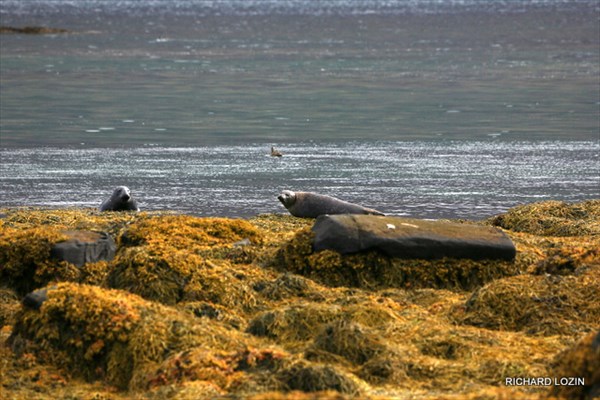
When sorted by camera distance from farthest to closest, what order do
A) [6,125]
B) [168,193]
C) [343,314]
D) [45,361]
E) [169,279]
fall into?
1. [6,125]
2. [168,193]
3. [169,279]
4. [343,314]
5. [45,361]

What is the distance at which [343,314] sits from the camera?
7.77 m

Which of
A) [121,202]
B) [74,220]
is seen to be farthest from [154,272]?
[121,202]

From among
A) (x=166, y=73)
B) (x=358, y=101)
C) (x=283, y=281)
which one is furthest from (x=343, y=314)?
(x=166, y=73)

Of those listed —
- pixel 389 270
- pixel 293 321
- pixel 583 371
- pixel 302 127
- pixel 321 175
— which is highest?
pixel 583 371

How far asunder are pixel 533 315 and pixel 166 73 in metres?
31.6

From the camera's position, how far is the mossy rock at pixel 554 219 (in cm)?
1167

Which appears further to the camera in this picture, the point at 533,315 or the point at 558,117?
the point at 558,117

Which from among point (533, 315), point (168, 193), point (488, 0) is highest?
point (533, 315)

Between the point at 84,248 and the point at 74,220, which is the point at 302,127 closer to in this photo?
the point at 74,220

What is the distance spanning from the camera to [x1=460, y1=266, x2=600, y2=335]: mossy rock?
315 inches

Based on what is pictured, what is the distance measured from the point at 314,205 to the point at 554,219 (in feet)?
8.01

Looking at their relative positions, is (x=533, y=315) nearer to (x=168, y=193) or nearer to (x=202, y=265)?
(x=202, y=265)

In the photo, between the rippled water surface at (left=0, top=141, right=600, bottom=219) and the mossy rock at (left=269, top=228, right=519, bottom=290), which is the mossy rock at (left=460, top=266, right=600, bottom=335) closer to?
the mossy rock at (left=269, top=228, right=519, bottom=290)

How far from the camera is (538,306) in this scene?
26.9 ft
